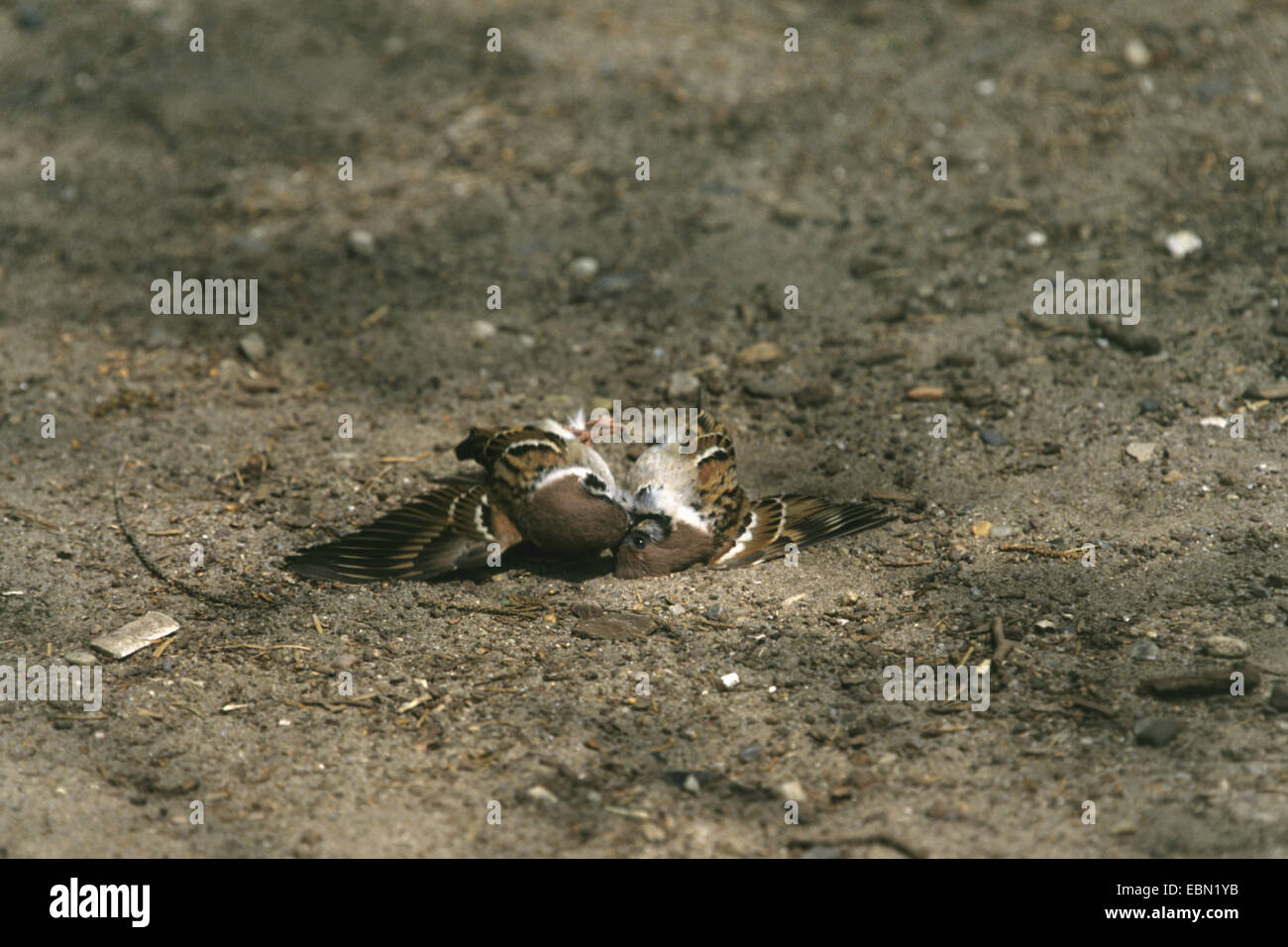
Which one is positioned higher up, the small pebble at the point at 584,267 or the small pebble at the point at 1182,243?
the small pebble at the point at 584,267

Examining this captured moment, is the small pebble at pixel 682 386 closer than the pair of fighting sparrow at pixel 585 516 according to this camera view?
No

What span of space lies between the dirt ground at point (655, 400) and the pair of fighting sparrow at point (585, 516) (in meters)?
0.15

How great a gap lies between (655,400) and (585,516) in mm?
1201

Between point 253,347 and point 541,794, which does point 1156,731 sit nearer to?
point 541,794

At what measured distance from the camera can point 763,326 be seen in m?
5.90

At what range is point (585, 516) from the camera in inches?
176

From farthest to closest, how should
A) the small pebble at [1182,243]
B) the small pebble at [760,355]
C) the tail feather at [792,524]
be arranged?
the small pebble at [1182,243], the small pebble at [760,355], the tail feather at [792,524]

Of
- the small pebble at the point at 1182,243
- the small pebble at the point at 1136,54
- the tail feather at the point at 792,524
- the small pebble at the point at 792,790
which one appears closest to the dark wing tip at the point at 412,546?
the tail feather at the point at 792,524

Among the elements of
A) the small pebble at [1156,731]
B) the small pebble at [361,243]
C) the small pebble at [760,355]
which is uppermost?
the small pebble at [361,243]

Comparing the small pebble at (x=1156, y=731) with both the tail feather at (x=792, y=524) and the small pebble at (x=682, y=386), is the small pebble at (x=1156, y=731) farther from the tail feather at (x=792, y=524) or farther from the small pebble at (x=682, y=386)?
the small pebble at (x=682, y=386)

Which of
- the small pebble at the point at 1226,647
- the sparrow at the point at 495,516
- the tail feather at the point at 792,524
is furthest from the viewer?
the tail feather at the point at 792,524

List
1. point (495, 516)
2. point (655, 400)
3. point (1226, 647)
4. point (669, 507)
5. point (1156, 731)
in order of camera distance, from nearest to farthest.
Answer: point (1156, 731), point (1226, 647), point (669, 507), point (495, 516), point (655, 400)

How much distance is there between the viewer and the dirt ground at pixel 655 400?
3439 millimetres

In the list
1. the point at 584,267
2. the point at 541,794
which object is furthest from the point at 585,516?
the point at 584,267
